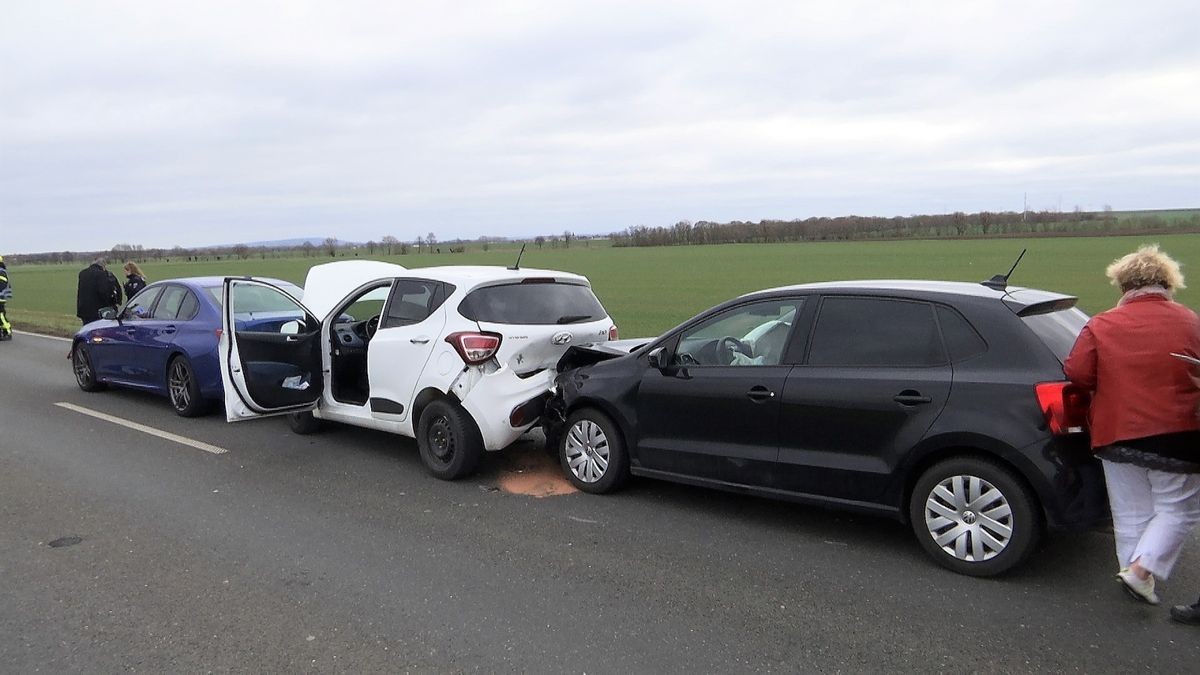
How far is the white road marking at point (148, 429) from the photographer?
729cm

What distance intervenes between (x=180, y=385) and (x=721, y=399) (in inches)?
257

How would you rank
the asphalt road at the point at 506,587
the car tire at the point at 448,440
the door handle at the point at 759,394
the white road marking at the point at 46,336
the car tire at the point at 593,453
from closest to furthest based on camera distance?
the asphalt road at the point at 506,587, the door handle at the point at 759,394, the car tire at the point at 593,453, the car tire at the point at 448,440, the white road marking at the point at 46,336

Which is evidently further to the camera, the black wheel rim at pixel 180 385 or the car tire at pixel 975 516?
the black wheel rim at pixel 180 385

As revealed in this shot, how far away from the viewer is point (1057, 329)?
4324mm

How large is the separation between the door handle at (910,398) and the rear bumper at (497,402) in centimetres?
271

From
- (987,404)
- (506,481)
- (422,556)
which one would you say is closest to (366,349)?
(506,481)

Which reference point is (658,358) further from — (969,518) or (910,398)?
(969,518)

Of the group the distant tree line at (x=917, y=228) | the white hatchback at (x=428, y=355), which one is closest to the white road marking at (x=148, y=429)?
the white hatchback at (x=428, y=355)

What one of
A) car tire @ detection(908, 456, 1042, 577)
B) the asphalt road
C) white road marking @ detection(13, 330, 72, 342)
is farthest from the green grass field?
car tire @ detection(908, 456, 1042, 577)

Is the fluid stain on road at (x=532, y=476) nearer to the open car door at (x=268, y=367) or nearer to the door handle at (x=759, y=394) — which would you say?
the door handle at (x=759, y=394)

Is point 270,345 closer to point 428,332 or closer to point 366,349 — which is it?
point 366,349

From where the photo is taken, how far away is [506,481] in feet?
20.2

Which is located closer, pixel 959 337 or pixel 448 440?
pixel 959 337

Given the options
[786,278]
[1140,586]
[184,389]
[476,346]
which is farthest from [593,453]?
[786,278]
